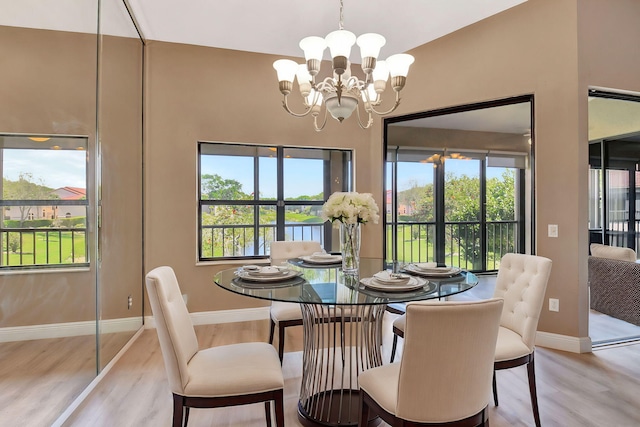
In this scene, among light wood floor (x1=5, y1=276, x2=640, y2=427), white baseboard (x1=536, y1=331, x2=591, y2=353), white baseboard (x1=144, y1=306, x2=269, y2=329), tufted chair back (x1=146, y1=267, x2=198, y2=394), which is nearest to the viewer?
tufted chair back (x1=146, y1=267, x2=198, y2=394)

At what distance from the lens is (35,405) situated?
178 cm

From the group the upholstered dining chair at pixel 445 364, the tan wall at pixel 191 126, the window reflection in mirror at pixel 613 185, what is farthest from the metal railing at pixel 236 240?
the window reflection in mirror at pixel 613 185

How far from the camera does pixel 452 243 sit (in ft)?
15.1

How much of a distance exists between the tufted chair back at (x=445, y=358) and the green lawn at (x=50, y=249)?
1803 mm

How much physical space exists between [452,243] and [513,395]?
2.49m

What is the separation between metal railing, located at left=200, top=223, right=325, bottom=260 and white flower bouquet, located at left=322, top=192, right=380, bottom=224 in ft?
6.83

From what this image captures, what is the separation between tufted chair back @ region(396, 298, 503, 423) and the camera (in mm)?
1200

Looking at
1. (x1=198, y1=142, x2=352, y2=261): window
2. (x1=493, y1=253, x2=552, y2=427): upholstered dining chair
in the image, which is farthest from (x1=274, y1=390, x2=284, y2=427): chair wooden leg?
(x1=198, y1=142, x2=352, y2=261): window

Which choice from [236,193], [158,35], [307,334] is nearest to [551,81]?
[307,334]

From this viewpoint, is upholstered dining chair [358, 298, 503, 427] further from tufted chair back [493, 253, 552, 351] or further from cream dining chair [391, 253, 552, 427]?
tufted chair back [493, 253, 552, 351]

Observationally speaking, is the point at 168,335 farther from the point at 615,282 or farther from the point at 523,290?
the point at 615,282

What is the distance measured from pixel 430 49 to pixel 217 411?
12.5 ft

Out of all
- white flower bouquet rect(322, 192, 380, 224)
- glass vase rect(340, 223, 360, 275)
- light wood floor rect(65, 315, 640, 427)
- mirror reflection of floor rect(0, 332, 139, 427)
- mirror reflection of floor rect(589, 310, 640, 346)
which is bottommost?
light wood floor rect(65, 315, 640, 427)

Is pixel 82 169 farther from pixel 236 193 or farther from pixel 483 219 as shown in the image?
pixel 483 219
